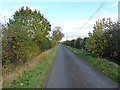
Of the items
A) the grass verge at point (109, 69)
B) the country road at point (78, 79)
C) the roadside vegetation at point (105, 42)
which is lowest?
the country road at point (78, 79)

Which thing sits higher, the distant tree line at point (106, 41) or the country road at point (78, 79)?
the distant tree line at point (106, 41)

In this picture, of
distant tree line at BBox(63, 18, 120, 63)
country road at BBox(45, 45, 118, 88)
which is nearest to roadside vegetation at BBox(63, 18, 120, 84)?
distant tree line at BBox(63, 18, 120, 63)

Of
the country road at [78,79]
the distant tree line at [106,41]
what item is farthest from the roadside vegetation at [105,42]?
the country road at [78,79]

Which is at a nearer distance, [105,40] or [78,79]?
[78,79]

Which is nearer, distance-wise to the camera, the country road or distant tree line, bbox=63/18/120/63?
the country road

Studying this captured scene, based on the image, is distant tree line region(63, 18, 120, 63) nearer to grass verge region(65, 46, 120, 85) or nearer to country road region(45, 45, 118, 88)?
grass verge region(65, 46, 120, 85)

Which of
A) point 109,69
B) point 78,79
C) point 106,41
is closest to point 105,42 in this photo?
point 106,41

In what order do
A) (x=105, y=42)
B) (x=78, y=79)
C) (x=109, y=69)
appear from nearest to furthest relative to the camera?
(x=78, y=79) < (x=109, y=69) < (x=105, y=42)

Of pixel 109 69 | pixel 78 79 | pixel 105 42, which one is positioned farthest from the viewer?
pixel 105 42

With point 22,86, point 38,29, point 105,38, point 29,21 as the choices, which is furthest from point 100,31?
point 22,86

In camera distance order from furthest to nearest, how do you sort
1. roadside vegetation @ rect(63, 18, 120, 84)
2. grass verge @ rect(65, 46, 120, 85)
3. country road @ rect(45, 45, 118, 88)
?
roadside vegetation @ rect(63, 18, 120, 84) → grass verge @ rect(65, 46, 120, 85) → country road @ rect(45, 45, 118, 88)

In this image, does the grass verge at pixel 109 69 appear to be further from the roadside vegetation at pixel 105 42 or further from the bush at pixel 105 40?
the bush at pixel 105 40

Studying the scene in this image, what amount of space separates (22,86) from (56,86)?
5.37 ft

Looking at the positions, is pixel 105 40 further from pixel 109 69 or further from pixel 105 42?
pixel 109 69
